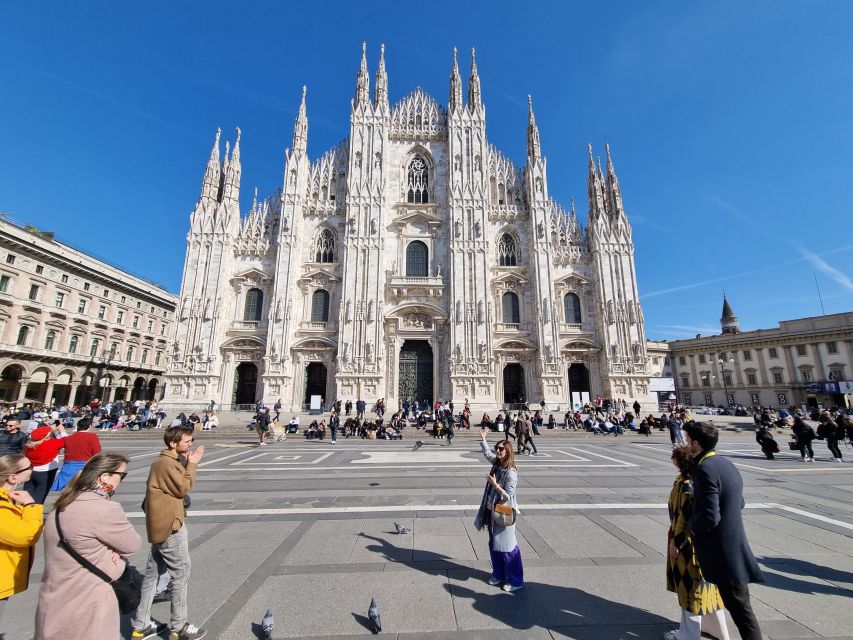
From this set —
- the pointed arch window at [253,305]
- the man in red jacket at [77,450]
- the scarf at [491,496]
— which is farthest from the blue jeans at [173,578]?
the pointed arch window at [253,305]

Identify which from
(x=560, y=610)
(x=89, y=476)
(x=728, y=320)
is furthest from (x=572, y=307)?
(x=728, y=320)

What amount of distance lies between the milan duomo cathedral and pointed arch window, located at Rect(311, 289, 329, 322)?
0.48 feet

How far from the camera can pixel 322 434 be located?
733 inches

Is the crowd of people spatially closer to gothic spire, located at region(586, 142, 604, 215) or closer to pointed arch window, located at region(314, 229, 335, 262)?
pointed arch window, located at region(314, 229, 335, 262)

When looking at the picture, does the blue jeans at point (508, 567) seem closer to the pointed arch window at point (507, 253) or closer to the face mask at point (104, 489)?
the face mask at point (104, 489)

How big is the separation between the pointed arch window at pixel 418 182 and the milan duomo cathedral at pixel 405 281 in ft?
0.40

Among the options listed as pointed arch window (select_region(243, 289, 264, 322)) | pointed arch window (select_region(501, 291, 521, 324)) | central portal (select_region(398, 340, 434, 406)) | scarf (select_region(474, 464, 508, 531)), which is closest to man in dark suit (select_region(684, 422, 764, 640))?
scarf (select_region(474, 464, 508, 531))

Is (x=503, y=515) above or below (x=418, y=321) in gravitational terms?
below

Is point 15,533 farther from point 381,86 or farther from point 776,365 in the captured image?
point 776,365


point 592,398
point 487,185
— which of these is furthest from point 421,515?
point 487,185

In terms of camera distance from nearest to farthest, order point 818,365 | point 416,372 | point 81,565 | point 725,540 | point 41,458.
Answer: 1. point 81,565
2. point 725,540
3. point 41,458
4. point 416,372
5. point 818,365

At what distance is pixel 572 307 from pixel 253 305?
79.8 ft

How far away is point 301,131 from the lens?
29.8 meters

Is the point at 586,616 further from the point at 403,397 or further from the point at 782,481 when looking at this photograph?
the point at 403,397
